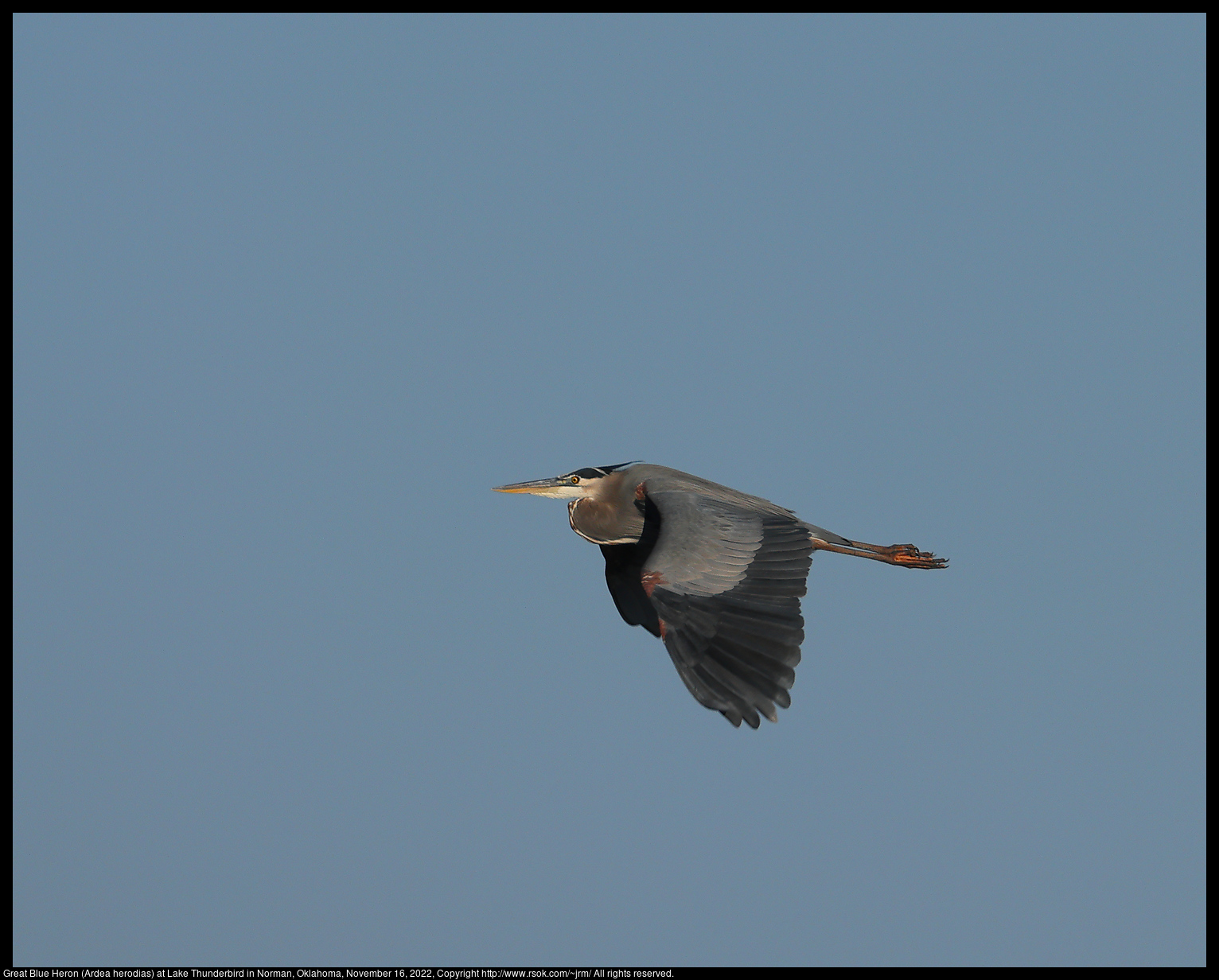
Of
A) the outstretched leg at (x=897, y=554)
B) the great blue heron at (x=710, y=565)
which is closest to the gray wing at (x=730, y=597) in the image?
the great blue heron at (x=710, y=565)

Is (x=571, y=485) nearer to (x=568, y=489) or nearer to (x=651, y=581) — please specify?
(x=568, y=489)

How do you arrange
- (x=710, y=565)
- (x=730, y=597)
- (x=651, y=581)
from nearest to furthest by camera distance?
(x=730, y=597), (x=651, y=581), (x=710, y=565)

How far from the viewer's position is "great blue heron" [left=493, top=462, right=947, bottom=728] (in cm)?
805

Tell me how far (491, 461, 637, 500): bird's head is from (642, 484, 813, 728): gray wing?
127 centimetres

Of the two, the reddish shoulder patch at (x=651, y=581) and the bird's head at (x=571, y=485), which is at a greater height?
the bird's head at (x=571, y=485)

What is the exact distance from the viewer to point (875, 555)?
427 inches

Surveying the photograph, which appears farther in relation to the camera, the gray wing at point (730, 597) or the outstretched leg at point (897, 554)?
the outstretched leg at point (897, 554)

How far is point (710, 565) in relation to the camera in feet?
29.7

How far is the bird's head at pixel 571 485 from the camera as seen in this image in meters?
11.5

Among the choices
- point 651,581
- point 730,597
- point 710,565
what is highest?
point 710,565

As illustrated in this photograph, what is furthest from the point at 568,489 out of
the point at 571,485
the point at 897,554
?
the point at 897,554

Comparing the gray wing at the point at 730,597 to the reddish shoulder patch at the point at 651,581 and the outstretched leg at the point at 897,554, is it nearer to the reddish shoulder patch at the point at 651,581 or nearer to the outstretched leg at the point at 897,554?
the reddish shoulder patch at the point at 651,581

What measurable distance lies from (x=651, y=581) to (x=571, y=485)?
114 inches

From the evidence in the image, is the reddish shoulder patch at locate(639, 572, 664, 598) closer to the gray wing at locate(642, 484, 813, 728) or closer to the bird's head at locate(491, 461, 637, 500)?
the gray wing at locate(642, 484, 813, 728)
